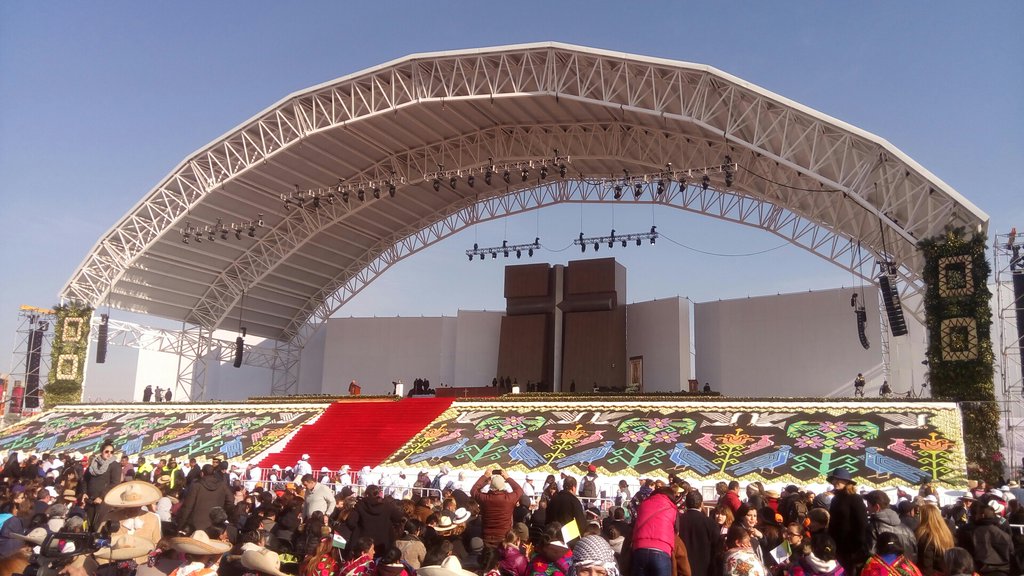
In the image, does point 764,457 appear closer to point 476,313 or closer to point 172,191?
point 476,313

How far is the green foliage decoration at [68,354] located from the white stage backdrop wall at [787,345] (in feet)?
91.5

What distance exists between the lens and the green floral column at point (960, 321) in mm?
21672

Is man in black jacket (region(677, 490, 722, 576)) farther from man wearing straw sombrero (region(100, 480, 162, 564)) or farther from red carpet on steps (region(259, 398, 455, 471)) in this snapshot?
red carpet on steps (region(259, 398, 455, 471))

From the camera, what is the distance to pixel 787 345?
107 ft

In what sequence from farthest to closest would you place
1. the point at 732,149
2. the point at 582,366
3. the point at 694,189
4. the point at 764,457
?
the point at 582,366, the point at 694,189, the point at 732,149, the point at 764,457

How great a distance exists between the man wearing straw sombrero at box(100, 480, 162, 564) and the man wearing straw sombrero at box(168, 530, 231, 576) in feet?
3.13

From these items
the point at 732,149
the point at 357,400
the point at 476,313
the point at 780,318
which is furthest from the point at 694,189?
the point at 357,400

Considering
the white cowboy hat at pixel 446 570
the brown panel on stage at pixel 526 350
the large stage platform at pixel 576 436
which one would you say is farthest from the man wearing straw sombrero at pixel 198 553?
the brown panel on stage at pixel 526 350

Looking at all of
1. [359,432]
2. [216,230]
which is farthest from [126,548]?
[216,230]

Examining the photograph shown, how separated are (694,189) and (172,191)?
2130cm

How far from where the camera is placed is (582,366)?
34.8 meters

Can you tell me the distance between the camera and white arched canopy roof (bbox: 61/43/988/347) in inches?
963

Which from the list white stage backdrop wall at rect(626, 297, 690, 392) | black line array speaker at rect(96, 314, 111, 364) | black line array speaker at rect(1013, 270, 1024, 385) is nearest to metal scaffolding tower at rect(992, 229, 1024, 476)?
black line array speaker at rect(1013, 270, 1024, 385)

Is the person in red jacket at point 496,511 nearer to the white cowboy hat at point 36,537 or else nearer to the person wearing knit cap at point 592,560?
the person wearing knit cap at point 592,560
